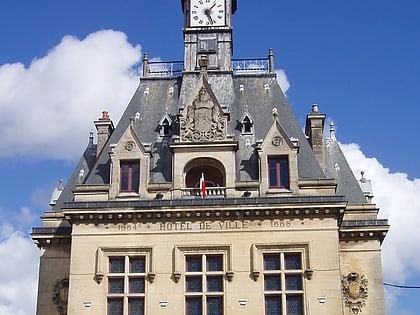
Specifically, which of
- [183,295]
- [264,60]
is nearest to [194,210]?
[183,295]

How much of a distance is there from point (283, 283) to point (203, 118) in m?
9.47

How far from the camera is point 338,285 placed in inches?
1395

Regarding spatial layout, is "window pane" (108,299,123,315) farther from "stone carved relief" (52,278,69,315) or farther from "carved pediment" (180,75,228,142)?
"carved pediment" (180,75,228,142)

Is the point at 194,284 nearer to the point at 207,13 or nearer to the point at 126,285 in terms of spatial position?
the point at 126,285

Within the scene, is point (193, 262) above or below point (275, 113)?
below

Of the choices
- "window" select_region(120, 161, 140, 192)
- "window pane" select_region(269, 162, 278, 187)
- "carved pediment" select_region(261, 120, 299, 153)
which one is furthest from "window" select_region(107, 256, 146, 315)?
"carved pediment" select_region(261, 120, 299, 153)

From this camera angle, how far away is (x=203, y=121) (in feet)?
128

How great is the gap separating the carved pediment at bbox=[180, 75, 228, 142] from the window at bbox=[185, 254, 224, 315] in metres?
6.22

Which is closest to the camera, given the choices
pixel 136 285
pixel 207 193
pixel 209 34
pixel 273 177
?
pixel 136 285

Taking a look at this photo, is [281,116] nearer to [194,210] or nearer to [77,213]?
[194,210]

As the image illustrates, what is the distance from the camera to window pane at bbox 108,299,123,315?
3584 cm

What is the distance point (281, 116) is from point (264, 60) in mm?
4942

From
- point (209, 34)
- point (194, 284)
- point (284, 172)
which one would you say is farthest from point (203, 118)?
point (209, 34)

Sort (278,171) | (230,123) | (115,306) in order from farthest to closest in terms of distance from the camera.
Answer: (230,123), (278,171), (115,306)
